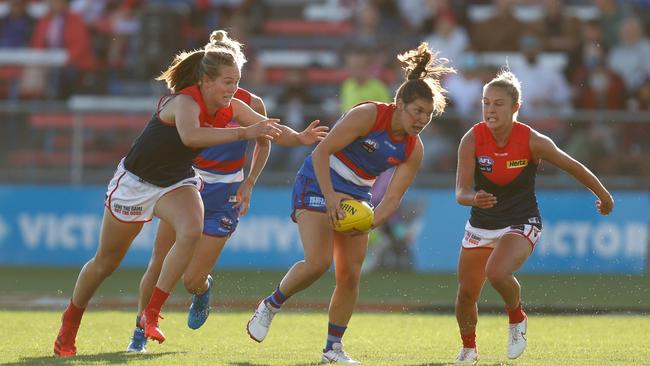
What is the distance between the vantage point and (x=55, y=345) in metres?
9.48

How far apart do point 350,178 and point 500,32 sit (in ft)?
36.7

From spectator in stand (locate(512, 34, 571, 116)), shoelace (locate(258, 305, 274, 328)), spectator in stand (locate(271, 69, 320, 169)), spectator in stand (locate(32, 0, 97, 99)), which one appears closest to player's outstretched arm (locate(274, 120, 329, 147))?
shoelace (locate(258, 305, 274, 328))

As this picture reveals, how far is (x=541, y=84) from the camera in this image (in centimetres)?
1864

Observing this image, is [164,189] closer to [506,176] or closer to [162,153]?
[162,153]

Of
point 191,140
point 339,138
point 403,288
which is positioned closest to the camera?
point 191,140

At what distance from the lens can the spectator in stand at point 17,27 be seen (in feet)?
71.2

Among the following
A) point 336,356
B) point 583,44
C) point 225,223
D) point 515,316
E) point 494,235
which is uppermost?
point 583,44

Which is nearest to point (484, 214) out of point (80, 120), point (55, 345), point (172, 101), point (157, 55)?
point (172, 101)

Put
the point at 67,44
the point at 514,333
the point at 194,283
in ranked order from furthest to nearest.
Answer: the point at 67,44 → the point at 194,283 → the point at 514,333

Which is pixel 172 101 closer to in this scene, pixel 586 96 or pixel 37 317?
pixel 37 317

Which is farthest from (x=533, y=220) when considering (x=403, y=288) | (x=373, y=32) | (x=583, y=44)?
(x=373, y=32)

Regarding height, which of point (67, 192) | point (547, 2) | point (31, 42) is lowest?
point (67, 192)

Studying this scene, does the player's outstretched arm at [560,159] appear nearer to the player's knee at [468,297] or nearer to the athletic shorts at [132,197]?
the player's knee at [468,297]

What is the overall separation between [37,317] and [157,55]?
8.82 meters
